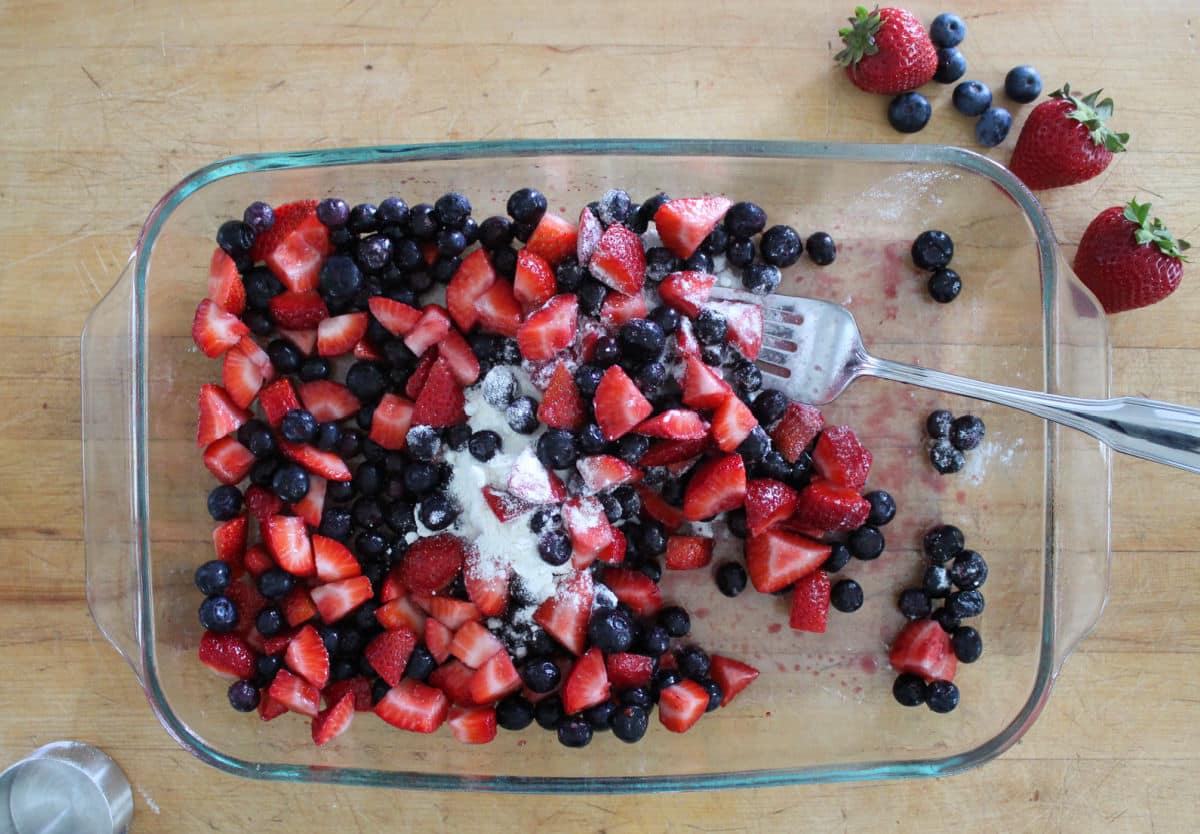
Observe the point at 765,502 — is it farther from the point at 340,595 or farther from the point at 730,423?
the point at 340,595

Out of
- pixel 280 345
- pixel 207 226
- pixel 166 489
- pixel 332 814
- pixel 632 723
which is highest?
pixel 207 226

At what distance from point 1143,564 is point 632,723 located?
2.99ft

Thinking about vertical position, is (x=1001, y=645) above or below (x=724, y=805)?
above

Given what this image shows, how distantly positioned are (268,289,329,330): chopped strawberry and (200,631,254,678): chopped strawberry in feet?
1.64

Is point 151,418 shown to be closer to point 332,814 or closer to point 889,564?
point 332,814

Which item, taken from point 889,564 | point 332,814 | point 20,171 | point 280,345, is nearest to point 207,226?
point 280,345

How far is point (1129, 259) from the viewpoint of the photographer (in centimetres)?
143

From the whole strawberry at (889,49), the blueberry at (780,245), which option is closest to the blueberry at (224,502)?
the blueberry at (780,245)

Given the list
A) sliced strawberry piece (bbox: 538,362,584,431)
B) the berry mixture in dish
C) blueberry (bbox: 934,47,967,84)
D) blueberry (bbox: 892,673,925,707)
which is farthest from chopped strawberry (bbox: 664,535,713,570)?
blueberry (bbox: 934,47,967,84)

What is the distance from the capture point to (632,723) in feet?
4.45

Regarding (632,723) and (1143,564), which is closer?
(632,723)

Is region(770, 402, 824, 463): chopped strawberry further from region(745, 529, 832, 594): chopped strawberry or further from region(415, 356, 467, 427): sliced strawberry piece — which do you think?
region(415, 356, 467, 427): sliced strawberry piece

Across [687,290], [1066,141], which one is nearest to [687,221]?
[687,290]

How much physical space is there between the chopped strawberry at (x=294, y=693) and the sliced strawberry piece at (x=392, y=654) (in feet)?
0.29
